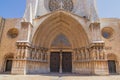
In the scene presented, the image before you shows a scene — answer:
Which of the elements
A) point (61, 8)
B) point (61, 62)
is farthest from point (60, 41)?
point (61, 8)

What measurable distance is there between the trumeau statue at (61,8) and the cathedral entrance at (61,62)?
357 cm

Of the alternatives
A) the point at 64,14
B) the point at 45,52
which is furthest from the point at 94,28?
the point at 45,52

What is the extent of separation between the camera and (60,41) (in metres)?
11.1

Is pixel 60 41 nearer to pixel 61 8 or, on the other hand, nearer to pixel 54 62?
pixel 54 62

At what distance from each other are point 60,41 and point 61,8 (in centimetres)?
282

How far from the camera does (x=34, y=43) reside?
401 inches

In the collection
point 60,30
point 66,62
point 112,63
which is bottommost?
point 112,63

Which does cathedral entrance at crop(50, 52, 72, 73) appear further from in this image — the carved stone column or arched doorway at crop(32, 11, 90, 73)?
the carved stone column

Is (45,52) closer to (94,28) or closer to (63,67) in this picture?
(63,67)

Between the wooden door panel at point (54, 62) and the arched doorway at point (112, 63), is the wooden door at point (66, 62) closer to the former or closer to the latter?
the wooden door panel at point (54, 62)

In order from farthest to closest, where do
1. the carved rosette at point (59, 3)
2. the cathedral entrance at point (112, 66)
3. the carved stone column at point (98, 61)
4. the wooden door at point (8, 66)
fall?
the carved rosette at point (59, 3), the wooden door at point (8, 66), the cathedral entrance at point (112, 66), the carved stone column at point (98, 61)

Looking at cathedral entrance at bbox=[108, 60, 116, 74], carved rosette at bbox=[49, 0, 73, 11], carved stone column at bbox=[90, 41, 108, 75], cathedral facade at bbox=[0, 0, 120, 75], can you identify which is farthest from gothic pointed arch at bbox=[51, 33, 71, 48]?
cathedral entrance at bbox=[108, 60, 116, 74]

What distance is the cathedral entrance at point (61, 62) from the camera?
34.3ft

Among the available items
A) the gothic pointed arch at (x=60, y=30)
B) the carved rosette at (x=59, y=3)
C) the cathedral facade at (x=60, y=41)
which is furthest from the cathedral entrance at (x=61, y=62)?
the carved rosette at (x=59, y=3)
